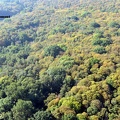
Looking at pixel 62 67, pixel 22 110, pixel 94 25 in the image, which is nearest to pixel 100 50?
pixel 62 67

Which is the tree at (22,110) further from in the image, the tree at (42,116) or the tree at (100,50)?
the tree at (100,50)

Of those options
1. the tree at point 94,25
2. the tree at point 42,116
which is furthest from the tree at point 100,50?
the tree at point 42,116

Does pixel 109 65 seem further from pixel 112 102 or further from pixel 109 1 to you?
pixel 109 1

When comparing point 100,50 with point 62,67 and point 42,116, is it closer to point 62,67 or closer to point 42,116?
point 62,67

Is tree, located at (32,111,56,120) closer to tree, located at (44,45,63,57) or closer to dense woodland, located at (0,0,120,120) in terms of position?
dense woodland, located at (0,0,120,120)

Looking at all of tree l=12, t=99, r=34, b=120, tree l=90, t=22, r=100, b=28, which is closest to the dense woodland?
tree l=12, t=99, r=34, b=120

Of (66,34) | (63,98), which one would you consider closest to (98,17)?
(66,34)

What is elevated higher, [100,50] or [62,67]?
[100,50]

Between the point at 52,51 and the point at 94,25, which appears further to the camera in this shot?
the point at 94,25
